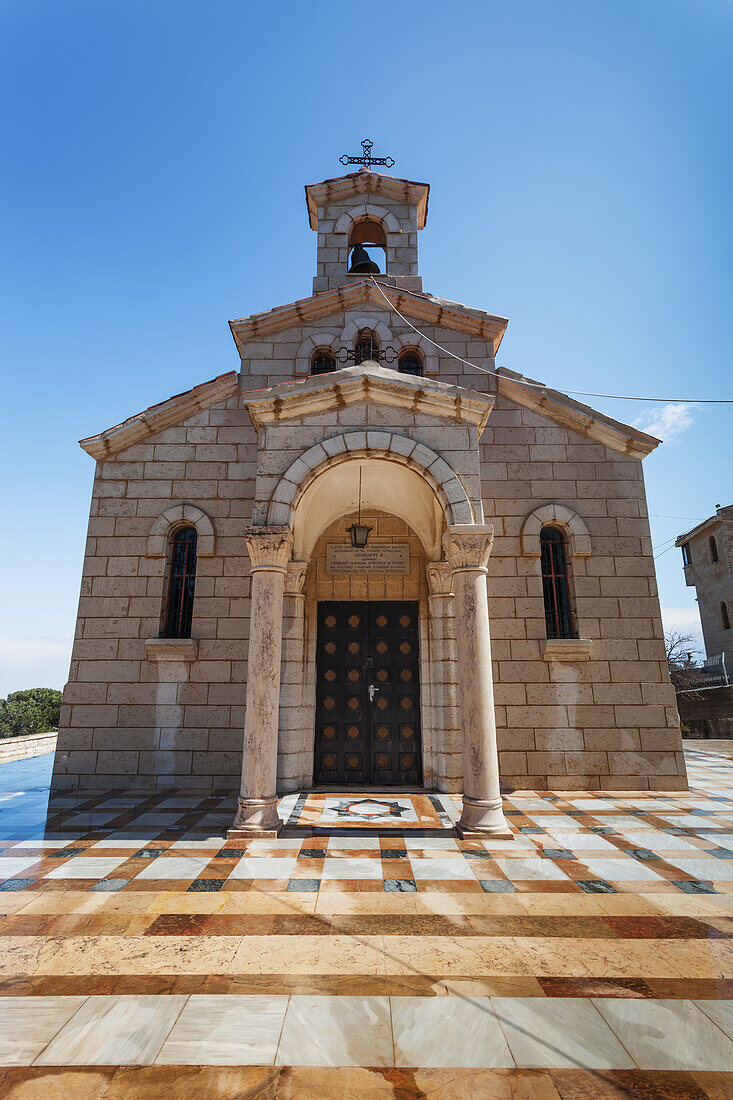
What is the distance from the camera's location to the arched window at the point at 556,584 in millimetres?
8922

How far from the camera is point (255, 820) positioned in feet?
19.7

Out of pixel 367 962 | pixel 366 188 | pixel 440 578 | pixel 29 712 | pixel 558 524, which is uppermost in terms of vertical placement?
pixel 366 188

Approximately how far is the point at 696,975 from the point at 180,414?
9731 mm

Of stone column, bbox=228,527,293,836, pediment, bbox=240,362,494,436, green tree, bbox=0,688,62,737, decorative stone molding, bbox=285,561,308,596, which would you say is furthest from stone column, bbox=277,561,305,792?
green tree, bbox=0,688,62,737

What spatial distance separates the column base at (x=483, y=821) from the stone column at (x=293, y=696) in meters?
3.18

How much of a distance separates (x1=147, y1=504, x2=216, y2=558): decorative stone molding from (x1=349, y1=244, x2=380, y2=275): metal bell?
6029mm

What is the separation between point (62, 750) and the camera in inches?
334

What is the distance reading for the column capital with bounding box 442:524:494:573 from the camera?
258 inches

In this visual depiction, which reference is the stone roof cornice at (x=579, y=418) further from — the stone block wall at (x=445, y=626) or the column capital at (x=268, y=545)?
the column capital at (x=268, y=545)

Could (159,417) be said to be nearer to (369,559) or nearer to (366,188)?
(369,559)

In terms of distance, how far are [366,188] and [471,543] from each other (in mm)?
9228

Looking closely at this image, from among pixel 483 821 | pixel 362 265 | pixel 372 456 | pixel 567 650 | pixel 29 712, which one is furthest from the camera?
pixel 29 712

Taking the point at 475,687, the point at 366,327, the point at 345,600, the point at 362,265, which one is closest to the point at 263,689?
the point at 475,687

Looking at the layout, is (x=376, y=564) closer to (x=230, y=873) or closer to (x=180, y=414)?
(x=180, y=414)
